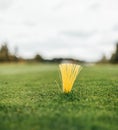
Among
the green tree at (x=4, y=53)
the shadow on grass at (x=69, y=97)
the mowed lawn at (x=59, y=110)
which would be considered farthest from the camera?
the green tree at (x=4, y=53)

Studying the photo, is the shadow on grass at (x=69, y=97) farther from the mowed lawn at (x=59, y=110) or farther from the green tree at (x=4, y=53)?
the green tree at (x=4, y=53)

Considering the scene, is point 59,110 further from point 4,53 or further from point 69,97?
point 4,53

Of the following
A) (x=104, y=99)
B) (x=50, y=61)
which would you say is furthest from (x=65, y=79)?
(x=50, y=61)

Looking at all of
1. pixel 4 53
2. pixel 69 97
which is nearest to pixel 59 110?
pixel 69 97

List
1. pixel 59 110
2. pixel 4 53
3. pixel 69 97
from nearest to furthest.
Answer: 1. pixel 59 110
2. pixel 69 97
3. pixel 4 53

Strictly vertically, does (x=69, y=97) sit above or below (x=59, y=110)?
above

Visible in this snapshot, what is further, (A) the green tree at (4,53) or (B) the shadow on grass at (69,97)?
(A) the green tree at (4,53)

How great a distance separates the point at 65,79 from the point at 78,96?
2.17ft

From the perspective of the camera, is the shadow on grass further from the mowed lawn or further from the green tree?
the green tree

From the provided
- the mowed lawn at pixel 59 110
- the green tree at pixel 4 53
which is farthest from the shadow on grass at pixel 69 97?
the green tree at pixel 4 53

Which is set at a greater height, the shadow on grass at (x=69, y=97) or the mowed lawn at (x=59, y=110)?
the shadow on grass at (x=69, y=97)

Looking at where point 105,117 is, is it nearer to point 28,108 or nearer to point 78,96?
point 28,108

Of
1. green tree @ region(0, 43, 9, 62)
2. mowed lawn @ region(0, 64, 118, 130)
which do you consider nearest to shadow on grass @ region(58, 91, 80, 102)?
mowed lawn @ region(0, 64, 118, 130)

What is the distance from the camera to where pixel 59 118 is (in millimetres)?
8133
